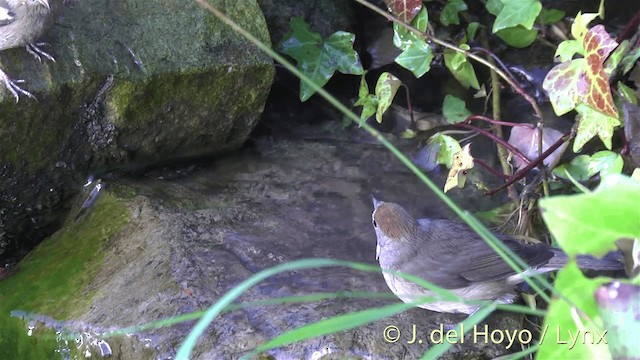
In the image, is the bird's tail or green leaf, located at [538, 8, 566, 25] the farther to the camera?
green leaf, located at [538, 8, 566, 25]

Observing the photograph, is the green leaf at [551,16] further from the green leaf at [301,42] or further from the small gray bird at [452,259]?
the small gray bird at [452,259]

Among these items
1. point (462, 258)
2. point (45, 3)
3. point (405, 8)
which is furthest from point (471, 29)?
point (45, 3)

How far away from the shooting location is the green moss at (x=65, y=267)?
2.39 metres

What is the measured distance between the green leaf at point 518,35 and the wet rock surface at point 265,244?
0.74 metres

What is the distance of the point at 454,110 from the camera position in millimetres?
3295

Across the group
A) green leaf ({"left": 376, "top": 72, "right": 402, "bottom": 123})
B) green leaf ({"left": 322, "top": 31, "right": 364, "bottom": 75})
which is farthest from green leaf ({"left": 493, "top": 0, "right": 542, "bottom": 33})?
green leaf ({"left": 322, "top": 31, "right": 364, "bottom": 75})

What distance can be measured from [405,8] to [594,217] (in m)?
2.14

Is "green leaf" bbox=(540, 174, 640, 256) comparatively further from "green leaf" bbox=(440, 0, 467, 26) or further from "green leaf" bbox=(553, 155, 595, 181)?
"green leaf" bbox=(440, 0, 467, 26)

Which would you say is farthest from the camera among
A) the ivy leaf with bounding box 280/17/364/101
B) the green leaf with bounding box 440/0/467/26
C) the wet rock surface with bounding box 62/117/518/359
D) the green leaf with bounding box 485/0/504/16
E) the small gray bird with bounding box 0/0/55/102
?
the green leaf with bounding box 440/0/467/26

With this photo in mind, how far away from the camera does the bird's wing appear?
7.23 feet

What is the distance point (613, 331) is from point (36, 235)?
251 centimetres

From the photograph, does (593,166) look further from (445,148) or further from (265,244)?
(265,244)

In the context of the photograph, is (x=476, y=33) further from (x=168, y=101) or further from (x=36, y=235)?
(x=36, y=235)

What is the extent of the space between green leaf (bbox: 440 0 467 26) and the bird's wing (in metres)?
1.32
